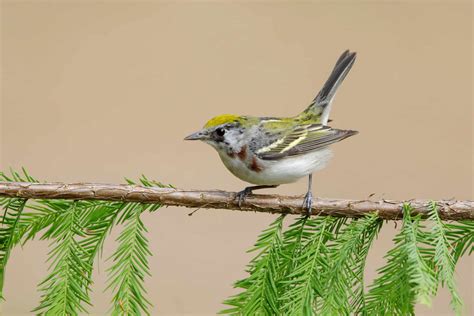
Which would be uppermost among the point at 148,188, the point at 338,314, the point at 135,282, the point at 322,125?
the point at 322,125

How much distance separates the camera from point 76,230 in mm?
1774

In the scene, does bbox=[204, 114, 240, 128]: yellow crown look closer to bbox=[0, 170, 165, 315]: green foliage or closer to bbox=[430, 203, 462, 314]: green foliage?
bbox=[0, 170, 165, 315]: green foliage

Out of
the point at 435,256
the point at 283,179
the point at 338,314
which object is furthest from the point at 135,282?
the point at 283,179

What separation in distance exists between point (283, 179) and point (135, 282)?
1.08 metres

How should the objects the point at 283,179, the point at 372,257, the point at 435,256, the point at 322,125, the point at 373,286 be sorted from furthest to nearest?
the point at 372,257 < the point at 322,125 < the point at 283,179 < the point at 373,286 < the point at 435,256

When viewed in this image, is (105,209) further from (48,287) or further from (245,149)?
(245,149)

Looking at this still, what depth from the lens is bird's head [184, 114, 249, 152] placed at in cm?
270

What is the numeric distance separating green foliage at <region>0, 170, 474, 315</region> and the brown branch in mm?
35

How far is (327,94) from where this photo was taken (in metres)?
3.25

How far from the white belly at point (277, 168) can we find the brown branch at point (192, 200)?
75 centimetres

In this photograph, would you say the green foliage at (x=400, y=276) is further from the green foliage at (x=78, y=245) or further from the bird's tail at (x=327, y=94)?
the bird's tail at (x=327, y=94)

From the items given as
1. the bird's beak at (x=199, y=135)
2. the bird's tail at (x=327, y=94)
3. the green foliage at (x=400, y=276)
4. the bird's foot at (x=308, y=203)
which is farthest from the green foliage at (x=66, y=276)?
the bird's tail at (x=327, y=94)

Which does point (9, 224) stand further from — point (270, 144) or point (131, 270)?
point (270, 144)

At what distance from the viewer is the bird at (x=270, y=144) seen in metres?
2.66
